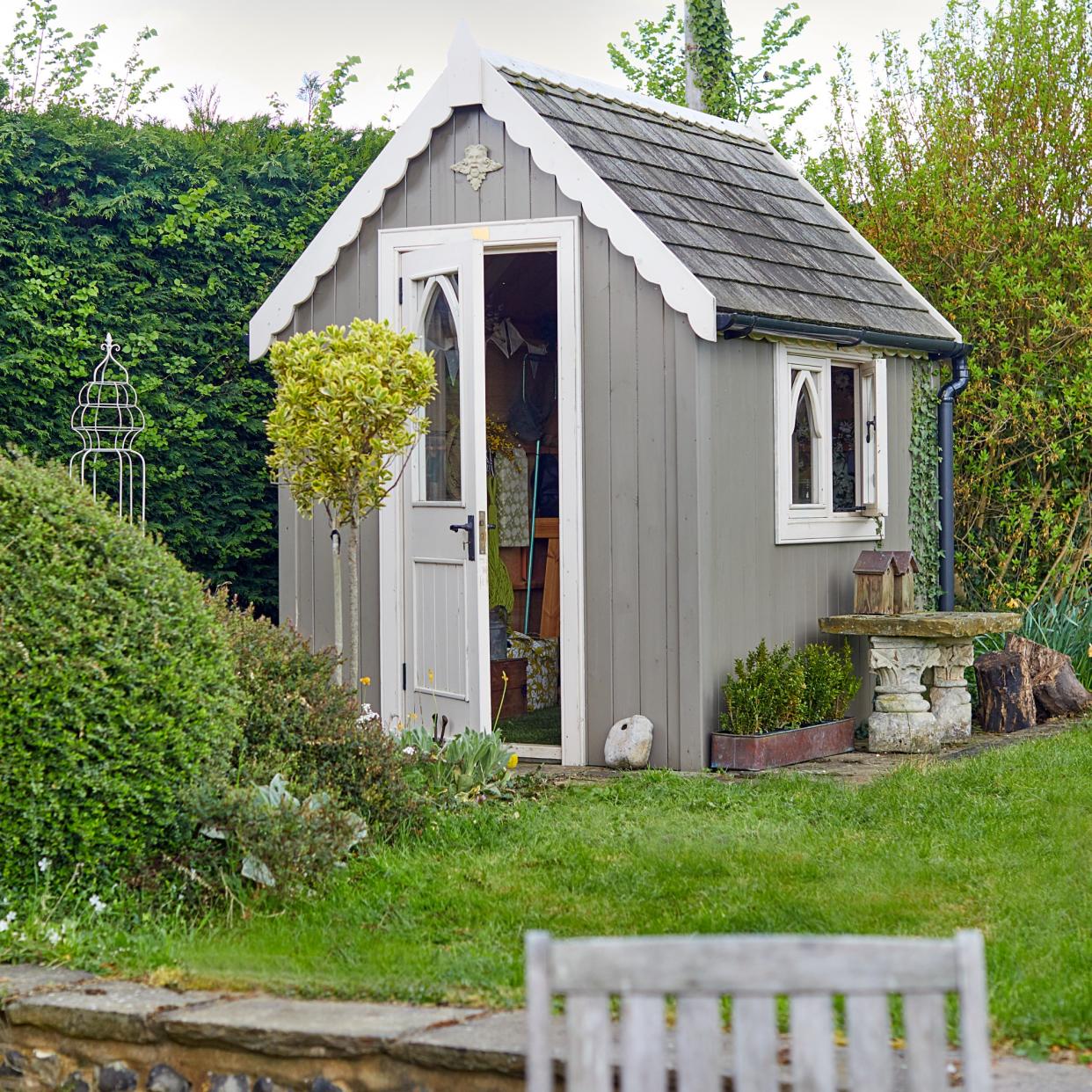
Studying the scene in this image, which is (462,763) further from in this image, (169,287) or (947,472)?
(947,472)

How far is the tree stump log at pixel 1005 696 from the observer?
966cm

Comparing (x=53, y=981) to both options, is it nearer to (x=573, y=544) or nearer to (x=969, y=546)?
(x=573, y=544)

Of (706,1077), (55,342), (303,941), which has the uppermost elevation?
(55,342)

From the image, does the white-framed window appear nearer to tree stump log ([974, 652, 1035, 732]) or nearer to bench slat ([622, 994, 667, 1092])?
tree stump log ([974, 652, 1035, 732])

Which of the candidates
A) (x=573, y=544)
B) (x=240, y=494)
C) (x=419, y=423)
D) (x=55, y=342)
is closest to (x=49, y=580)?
(x=419, y=423)

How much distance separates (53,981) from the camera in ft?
14.5

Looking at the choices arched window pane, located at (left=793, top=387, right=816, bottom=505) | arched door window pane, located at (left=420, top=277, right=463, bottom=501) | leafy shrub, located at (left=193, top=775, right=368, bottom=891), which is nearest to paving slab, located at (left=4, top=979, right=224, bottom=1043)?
leafy shrub, located at (left=193, top=775, right=368, bottom=891)

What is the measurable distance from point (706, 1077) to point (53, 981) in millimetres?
2606

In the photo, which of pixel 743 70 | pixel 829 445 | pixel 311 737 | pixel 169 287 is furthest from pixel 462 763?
pixel 743 70

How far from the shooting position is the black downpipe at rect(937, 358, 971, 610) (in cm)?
1070

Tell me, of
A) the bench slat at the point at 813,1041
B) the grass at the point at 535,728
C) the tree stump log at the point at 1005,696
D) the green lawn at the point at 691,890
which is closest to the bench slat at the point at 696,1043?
the bench slat at the point at 813,1041

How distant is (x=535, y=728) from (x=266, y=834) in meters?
4.83

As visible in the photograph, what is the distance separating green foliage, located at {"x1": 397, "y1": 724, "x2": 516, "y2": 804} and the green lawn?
24 centimetres

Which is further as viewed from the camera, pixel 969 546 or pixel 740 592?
pixel 969 546
